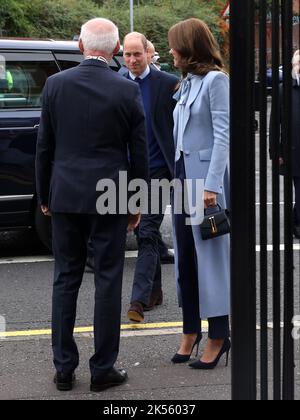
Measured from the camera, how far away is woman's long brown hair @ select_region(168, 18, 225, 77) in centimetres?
413

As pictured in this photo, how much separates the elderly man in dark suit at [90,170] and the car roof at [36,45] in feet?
9.74

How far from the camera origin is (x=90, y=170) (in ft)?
12.7

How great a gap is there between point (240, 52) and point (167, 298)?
140 inches

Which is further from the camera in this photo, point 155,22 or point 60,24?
point 155,22

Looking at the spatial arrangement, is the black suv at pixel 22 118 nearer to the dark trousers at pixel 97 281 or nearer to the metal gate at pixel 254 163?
the dark trousers at pixel 97 281

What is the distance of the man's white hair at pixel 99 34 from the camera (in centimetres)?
391

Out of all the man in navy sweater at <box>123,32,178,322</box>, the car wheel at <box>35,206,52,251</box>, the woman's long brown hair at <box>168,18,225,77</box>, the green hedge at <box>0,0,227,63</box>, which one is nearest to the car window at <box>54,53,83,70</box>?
the car wheel at <box>35,206,52,251</box>

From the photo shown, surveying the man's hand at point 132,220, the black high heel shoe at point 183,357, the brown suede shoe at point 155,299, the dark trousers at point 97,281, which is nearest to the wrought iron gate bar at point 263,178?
the dark trousers at point 97,281

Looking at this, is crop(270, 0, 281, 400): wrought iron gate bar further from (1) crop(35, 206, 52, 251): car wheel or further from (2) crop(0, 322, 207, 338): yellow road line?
(1) crop(35, 206, 52, 251): car wheel

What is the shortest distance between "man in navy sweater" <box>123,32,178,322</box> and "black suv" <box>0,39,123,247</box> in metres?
1.65

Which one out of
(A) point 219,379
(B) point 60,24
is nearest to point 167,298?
(A) point 219,379

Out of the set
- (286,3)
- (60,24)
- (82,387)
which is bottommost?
(82,387)

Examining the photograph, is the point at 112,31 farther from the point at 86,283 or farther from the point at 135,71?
the point at 86,283

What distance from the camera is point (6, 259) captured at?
7.12 metres
